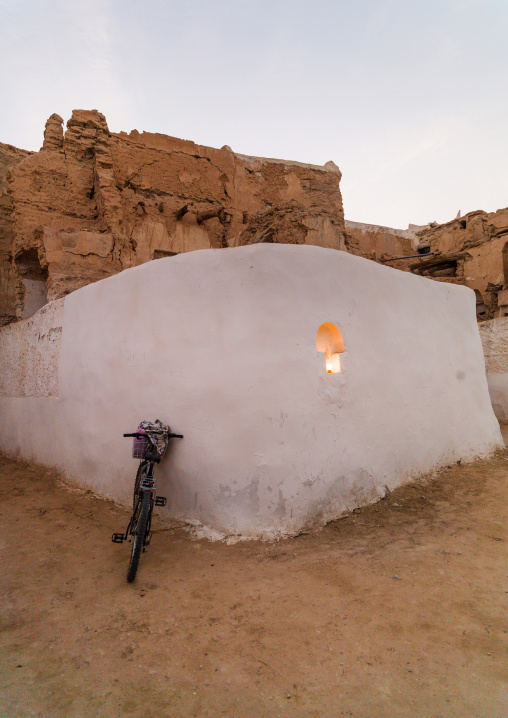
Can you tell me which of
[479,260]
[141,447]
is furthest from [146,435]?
[479,260]

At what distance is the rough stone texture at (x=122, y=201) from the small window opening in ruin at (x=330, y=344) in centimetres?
372

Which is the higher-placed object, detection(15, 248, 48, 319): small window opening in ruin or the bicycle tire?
detection(15, 248, 48, 319): small window opening in ruin

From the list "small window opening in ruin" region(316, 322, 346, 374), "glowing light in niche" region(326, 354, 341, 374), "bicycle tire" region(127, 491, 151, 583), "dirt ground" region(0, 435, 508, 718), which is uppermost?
"small window opening in ruin" region(316, 322, 346, 374)

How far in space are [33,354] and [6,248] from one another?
19.7ft

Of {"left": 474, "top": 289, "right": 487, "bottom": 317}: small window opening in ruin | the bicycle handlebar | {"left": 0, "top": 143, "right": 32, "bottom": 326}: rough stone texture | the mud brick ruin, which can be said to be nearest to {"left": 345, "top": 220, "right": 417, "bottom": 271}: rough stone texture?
{"left": 474, "top": 289, "right": 487, "bottom": 317}: small window opening in ruin

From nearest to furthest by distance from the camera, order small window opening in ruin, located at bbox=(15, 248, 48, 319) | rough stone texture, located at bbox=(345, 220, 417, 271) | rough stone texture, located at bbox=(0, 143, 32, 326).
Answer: small window opening in ruin, located at bbox=(15, 248, 48, 319) < rough stone texture, located at bbox=(0, 143, 32, 326) < rough stone texture, located at bbox=(345, 220, 417, 271)

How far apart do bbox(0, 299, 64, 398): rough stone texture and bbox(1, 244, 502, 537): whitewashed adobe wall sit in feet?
2.09

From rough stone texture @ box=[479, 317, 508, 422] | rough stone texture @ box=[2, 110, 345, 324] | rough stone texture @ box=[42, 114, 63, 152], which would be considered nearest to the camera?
rough stone texture @ box=[2, 110, 345, 324]

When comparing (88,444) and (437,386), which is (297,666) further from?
(437,386)

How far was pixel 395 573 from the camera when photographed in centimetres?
287

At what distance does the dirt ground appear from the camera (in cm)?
183

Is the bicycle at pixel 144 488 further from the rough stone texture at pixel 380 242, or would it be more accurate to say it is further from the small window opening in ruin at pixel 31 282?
the rough stone texture at pixel 380 242

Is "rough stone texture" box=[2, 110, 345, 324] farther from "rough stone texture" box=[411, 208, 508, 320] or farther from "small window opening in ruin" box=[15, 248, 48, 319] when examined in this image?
"rough stone texture" box=[411, 208, 508, 320]

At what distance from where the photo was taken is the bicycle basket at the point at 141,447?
326cm
